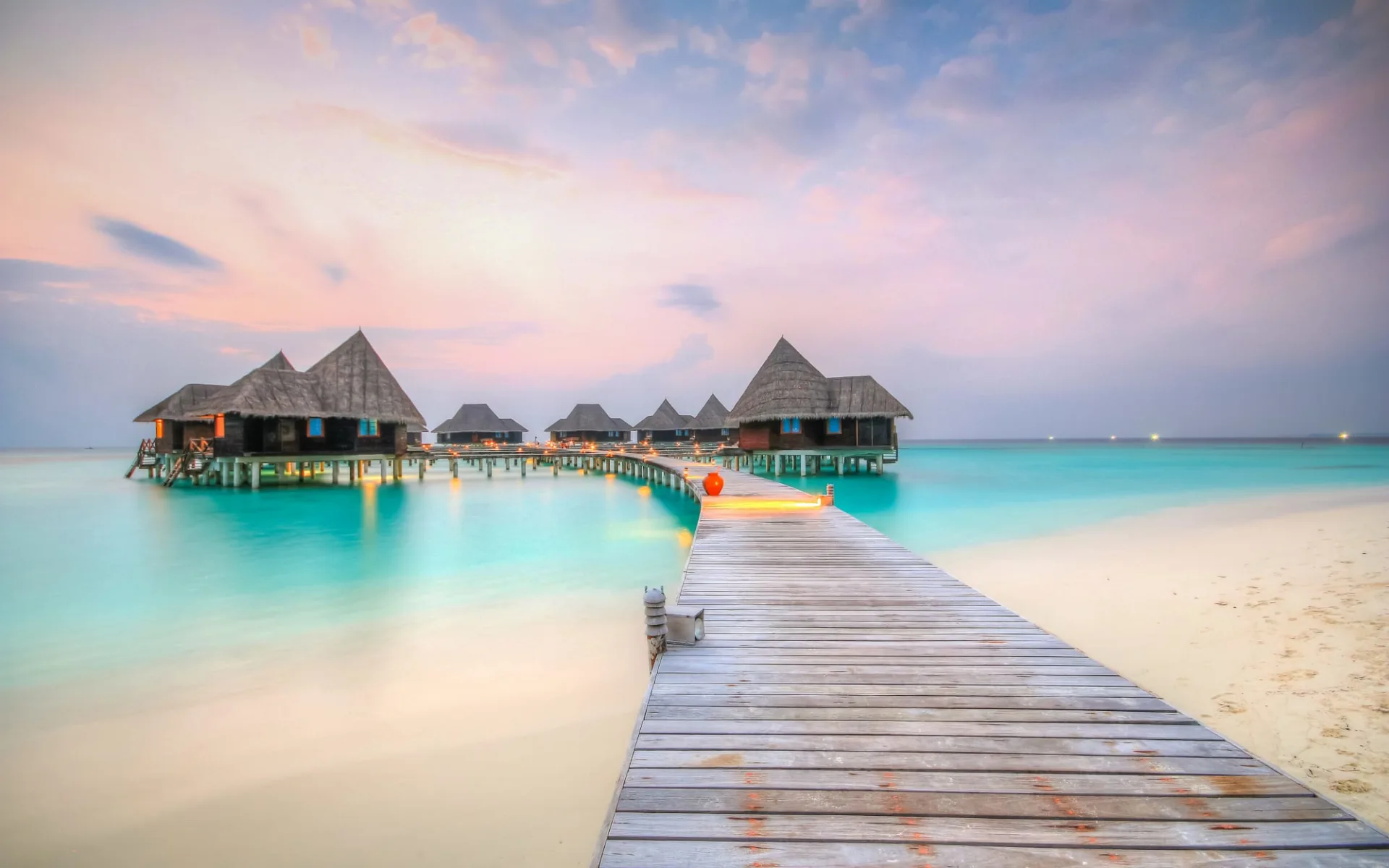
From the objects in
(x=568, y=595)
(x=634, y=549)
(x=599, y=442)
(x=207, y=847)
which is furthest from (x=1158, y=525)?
(x=599, y=442)

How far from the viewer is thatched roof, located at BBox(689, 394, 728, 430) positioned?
5069cm

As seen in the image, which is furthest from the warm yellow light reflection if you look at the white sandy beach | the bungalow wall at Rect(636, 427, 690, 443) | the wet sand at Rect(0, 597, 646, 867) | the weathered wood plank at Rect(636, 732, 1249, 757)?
the bungalow wall at Rect(636, 427, 690, 443)

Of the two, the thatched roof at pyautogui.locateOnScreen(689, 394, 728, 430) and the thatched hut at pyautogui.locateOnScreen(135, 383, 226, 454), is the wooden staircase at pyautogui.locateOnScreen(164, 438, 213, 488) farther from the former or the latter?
the thatched roof at pyautogui.locateOnScreen(689, 394, 728, 430)

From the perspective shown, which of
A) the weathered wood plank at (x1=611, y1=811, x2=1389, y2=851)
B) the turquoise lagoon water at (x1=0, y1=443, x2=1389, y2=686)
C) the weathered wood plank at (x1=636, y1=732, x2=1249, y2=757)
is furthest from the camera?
the turquoise lagoon water at (x1=0, y1=443, x2=1389, y2=686)

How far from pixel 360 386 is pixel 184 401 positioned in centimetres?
1099

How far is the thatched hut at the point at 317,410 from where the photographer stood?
78.3 feet

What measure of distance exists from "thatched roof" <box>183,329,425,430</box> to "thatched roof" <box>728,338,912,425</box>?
17.2 meters

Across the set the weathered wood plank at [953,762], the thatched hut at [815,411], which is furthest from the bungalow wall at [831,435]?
the weathered wood plank at [953,762]

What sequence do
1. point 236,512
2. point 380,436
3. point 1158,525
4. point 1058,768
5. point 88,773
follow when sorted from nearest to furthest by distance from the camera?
point 1058,768 < point 88,773 < point 1158,525 < point 236,512 < point 380,436

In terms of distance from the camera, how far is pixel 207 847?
3809mm

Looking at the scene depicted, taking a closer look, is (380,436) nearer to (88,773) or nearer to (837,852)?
(88,773)

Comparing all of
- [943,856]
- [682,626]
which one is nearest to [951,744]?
[943,856]

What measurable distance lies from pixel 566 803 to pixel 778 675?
174cm

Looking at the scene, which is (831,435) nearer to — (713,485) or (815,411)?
(815,411)
